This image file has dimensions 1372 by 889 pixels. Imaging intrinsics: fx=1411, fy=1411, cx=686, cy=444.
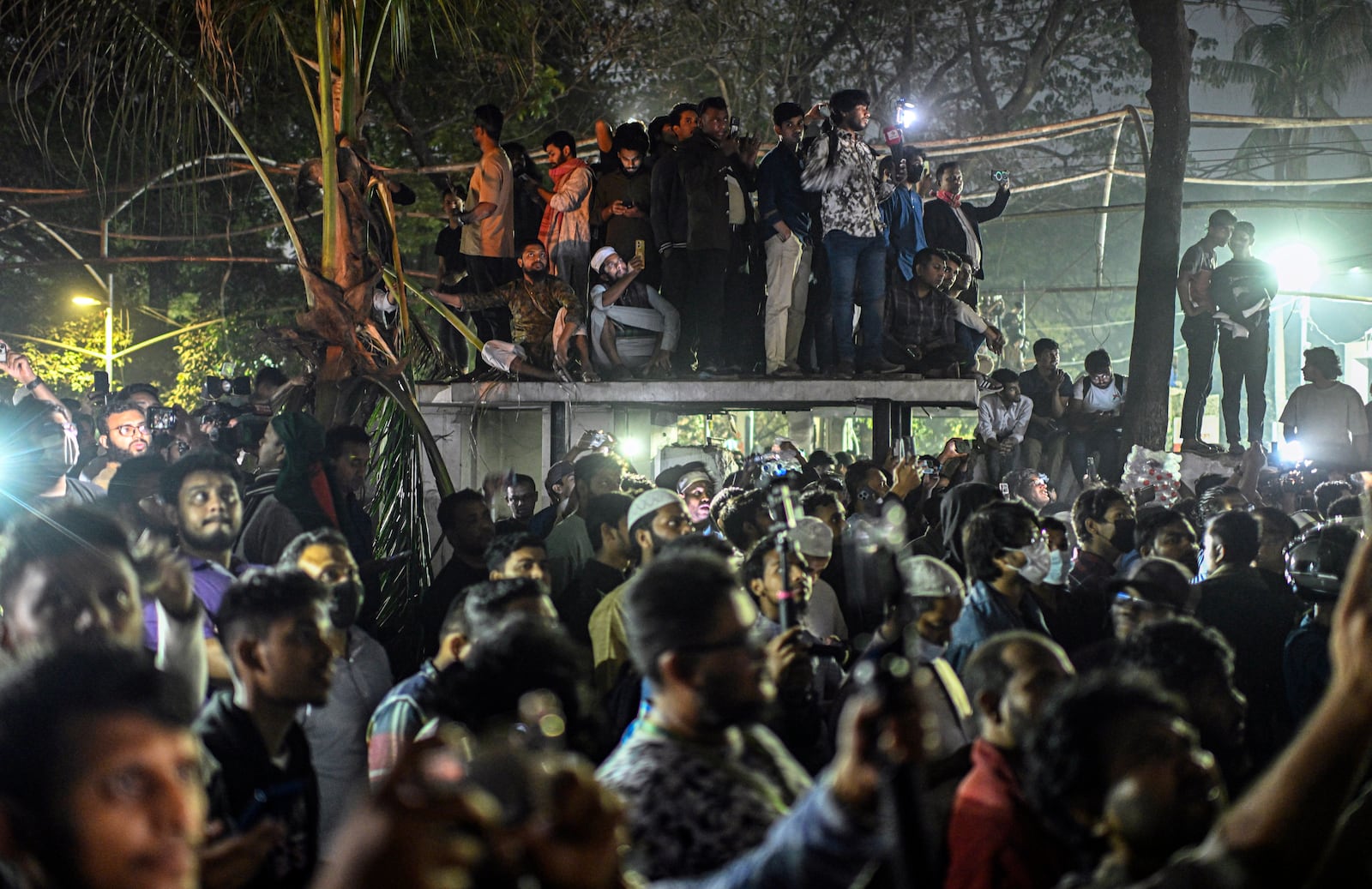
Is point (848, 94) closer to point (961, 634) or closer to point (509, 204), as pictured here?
point (509, 204)

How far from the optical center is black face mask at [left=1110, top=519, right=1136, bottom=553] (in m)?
7.61

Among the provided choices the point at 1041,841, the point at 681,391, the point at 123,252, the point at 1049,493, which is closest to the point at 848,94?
the point at 681,391

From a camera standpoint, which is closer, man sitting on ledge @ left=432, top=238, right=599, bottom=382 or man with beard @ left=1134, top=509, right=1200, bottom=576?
man with beard @ left=1134, top=509, right=1200, bottom=576

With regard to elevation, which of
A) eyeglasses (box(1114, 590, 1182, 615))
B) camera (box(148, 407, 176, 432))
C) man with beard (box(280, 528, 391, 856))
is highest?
camera (box(148, 407, 176, 432))

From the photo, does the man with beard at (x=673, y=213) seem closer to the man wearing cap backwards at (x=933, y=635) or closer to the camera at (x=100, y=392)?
the camera at (x=100, y=392)

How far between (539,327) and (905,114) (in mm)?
3811

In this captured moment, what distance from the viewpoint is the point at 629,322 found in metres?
11.3

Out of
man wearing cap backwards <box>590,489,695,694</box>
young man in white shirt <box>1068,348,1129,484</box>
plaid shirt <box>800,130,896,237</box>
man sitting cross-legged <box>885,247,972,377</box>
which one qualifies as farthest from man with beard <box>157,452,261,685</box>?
young man in white shirt <box>1068,348,1129,484</box>

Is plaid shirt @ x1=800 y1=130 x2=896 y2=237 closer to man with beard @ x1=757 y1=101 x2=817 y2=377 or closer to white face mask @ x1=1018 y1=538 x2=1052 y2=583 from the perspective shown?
man with beard @ x1=757 y1=101 x2=817 y2=377

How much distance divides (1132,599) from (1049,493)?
5700mm

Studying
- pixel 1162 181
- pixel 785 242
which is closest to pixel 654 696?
pixel 785 242

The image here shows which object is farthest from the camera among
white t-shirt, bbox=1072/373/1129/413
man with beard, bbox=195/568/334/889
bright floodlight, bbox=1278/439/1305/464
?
white t-shirt, bbox=1072/373/1129/413

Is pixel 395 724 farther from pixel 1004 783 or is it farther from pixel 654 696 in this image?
pixel 1004 783

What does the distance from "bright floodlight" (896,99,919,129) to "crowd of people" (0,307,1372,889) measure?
565 cm
